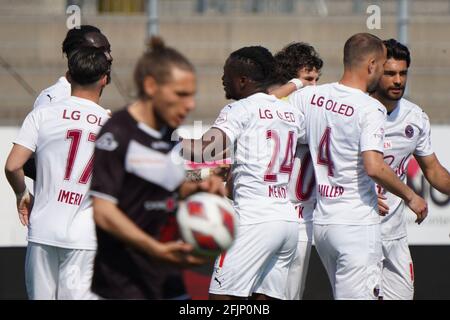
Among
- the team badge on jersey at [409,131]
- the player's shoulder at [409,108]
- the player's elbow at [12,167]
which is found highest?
the player's shoulder at [409,108]

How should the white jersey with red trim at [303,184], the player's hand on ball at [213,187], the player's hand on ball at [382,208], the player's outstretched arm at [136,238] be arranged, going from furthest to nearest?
1. the white jersey with red trim at [303,184]
2. the player's hand on ball at [382,208]
3. the player's hand on ball at [213,187]
4. the player's outstretched arm at [136,238]

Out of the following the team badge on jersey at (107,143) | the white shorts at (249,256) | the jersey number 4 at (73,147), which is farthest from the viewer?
the white shorts at (249,256)

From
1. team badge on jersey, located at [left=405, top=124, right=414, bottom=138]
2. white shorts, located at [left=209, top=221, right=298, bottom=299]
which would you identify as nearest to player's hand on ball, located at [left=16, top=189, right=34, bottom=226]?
white shorts, located at [left=209, top=221, right=298, bottom=299]

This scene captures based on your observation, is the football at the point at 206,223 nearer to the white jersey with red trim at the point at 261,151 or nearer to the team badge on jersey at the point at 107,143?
the team badge on jersey at the point at 107,143

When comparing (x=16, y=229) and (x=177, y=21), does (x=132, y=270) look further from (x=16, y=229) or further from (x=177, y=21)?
(x=177, y=21)

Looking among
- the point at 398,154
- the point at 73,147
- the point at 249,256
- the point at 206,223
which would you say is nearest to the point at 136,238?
the point at 206,223

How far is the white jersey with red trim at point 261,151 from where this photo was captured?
691 cm

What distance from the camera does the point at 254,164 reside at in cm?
698

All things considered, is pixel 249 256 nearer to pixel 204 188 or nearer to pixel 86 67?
pixel 86 67

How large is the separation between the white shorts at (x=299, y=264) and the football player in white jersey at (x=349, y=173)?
18.0 inches

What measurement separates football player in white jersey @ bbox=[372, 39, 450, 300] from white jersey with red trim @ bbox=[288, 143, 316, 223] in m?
0.58

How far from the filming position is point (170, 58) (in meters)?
4.73

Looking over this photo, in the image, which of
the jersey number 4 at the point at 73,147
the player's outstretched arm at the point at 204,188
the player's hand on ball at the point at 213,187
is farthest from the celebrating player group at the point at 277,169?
the player's hand on ball at the point at 213,187
